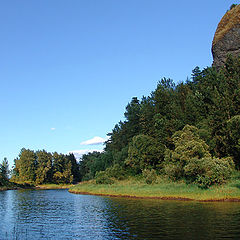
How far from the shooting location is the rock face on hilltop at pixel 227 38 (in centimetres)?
9681

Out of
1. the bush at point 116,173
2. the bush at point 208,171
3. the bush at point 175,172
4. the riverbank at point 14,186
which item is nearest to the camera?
the bush at point 208,171

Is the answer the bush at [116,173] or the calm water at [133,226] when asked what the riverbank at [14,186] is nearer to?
the bush at [116,173]

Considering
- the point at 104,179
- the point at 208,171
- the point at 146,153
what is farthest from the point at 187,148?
the point at 104,179

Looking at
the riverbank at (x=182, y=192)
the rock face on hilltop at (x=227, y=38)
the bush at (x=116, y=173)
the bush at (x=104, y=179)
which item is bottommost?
the riverbank at (x=182, y=192)

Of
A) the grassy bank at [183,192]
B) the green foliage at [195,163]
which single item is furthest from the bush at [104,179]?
the green foliage at [195,163]

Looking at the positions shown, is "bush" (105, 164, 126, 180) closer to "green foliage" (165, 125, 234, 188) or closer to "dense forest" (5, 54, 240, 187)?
"dense forest" (5, 54, 240, 187)

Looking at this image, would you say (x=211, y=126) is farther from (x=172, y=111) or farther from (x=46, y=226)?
(x=46, y=226)

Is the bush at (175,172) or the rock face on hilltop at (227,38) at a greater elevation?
the rock face on hilltop at (227,38)

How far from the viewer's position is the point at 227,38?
9844cm

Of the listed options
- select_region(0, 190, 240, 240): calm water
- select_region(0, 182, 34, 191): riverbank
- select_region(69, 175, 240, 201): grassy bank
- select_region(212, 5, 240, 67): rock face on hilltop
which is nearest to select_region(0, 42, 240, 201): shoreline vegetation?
select_region(69, 175, 240, 201): grassy bank

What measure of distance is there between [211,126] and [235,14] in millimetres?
50249

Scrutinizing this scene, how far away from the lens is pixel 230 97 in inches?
2997

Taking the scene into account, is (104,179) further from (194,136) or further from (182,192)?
(182,192)

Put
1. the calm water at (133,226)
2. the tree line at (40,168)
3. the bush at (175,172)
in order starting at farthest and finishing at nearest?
the tree line at (40,168) → the bush at (175,172) → the calm water at (133,226)
